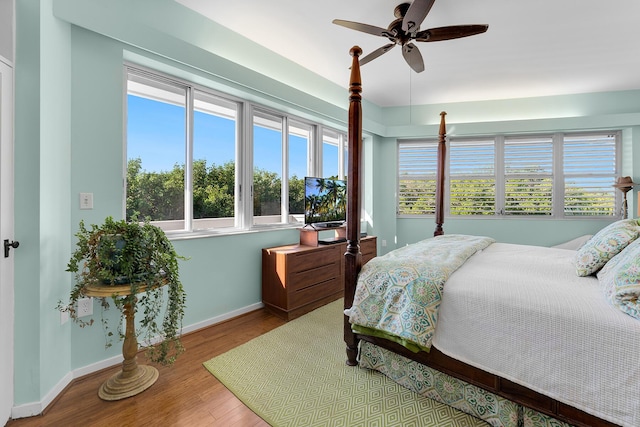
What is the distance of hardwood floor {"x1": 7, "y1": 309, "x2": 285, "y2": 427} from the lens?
1585 millimetres

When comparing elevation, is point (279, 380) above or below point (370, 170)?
below

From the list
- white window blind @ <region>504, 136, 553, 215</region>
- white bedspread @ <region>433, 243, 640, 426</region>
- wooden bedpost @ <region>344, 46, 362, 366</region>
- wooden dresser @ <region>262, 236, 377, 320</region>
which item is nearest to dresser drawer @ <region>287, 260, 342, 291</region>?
wooden dresser @ <region>262, 236, 377, 320</region>

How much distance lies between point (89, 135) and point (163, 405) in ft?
5.74

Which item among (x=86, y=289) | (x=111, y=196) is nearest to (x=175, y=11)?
(x=111, y=196)

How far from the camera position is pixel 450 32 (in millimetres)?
2180

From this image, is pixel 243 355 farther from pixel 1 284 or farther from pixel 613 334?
pixel 613 334

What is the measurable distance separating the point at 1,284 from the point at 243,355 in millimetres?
1432

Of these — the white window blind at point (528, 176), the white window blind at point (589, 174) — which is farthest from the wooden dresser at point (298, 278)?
the white window blind at point (589, 174)

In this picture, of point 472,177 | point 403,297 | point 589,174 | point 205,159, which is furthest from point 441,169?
point 589,174

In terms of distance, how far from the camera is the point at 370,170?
5062 mm

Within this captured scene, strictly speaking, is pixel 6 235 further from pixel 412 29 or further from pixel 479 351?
pixel 412 29

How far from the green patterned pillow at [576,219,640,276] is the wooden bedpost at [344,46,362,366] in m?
1.30

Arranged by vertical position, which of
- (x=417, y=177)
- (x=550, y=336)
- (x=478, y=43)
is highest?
(x=478, y=43)

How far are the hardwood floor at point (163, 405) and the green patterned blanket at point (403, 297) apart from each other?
0.80 metres
